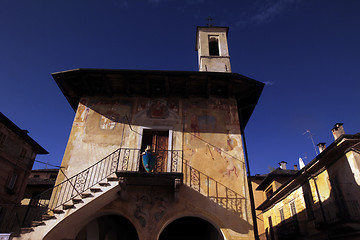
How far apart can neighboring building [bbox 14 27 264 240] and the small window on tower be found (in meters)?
3.96

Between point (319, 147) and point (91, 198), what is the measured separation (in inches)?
602

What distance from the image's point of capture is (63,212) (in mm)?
7469

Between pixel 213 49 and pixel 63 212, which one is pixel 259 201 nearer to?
pixel 213 49

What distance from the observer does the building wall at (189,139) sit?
30.4ft

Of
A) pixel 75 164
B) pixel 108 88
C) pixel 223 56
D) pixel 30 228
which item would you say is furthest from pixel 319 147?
pixel 30 228

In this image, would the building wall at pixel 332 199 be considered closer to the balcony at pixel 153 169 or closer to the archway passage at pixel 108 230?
the balcony at pixel 153 169

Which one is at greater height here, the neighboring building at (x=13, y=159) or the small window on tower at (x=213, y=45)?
the small window on tower at (x=213, y=45)

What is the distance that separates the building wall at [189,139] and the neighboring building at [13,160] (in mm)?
9032

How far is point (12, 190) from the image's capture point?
17.5m

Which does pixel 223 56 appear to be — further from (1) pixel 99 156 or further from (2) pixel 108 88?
(1) pixel 99 156

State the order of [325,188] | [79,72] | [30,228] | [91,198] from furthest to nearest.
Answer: [325,188] → [79,72] → [91,198] → [30,228]

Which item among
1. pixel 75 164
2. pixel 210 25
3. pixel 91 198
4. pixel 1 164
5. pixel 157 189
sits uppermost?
pixel 210 25

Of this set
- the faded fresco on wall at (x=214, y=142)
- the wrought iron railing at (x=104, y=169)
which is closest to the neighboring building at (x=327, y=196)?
the faded fresco on wall at (x=214, y=142)

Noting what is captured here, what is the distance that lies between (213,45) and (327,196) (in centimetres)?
1012
